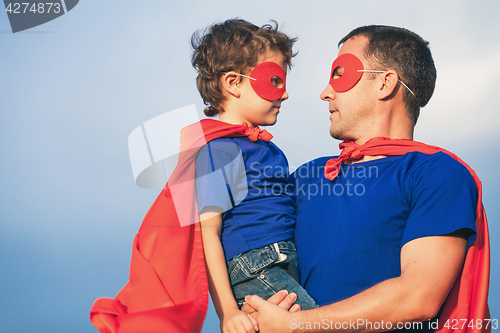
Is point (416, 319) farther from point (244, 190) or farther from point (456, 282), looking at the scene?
point (244, 190)

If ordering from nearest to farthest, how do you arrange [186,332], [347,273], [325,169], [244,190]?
[186,332] → [347,273] → [244,190] → [325,169]

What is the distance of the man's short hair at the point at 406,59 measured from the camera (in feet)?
9.29

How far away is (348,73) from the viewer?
2.84 meters

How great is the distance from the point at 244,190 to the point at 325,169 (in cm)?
64

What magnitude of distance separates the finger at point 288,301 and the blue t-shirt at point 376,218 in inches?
7.9

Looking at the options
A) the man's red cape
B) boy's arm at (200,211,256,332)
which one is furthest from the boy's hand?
the man's red cape

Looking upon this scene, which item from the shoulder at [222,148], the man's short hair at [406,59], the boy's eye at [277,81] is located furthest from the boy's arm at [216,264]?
the man's short hair at [406,59]

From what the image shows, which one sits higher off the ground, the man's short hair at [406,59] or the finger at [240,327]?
the man's short hair at [406,59]

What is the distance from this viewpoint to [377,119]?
280cm

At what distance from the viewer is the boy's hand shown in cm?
201

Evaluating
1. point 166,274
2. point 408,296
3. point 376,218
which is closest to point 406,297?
point 408,296

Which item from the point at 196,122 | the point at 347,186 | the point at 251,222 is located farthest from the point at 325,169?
the point at 196,122

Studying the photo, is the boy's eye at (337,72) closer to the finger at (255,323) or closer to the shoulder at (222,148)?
the shoulder at (222,148)

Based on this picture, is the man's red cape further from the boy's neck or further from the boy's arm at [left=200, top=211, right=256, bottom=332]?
the boy's neck
